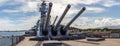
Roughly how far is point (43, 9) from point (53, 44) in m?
49.0

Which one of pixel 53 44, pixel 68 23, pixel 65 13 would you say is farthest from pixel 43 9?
pixel 53 44

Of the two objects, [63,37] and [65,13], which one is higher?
[65,13]

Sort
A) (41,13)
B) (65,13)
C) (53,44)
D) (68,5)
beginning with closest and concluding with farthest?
(53,44), (68,5), (65,13), (41,13)

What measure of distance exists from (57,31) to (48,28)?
1.94 meters

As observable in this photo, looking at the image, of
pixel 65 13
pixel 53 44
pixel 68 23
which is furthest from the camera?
pixel 68 23

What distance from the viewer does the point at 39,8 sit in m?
77.8

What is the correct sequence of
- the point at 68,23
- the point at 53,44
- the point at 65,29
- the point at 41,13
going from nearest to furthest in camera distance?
the point at 53,44
the point at 68,23
the point at 65,29
the point at 41,13

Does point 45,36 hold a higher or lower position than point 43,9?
lower

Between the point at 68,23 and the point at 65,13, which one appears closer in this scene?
the point at 65,13

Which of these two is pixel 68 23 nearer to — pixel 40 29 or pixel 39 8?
pixel 40 29

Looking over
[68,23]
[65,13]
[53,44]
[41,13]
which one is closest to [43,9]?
[41,13]

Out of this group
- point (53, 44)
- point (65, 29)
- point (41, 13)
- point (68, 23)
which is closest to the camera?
point (53, 44)

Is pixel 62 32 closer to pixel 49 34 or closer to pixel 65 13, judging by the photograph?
pixel 49 34

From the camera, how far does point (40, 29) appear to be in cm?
5847
